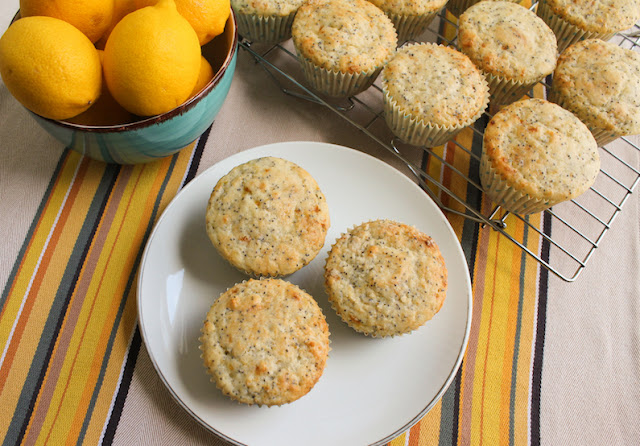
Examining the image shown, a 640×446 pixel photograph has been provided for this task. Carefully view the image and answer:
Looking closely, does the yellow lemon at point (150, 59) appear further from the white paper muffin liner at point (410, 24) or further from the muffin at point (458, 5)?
the muffin at point (458, 5)

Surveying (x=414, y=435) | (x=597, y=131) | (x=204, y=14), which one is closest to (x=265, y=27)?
(x=204, y=14)

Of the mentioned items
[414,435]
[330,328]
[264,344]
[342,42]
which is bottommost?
[414,435]

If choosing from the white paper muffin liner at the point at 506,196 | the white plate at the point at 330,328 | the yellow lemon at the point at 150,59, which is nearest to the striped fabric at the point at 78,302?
the white plate at the point at 330,328

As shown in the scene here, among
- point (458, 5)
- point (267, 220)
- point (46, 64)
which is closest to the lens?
point (46, 64)

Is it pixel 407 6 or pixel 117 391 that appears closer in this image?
pixel 117 391

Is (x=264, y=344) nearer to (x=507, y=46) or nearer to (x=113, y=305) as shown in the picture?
(x=113, y=305)

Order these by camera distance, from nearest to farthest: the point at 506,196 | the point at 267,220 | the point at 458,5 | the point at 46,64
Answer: the point at 46,64, the point at 267,220, the point at 506,196, the point at 458,5
